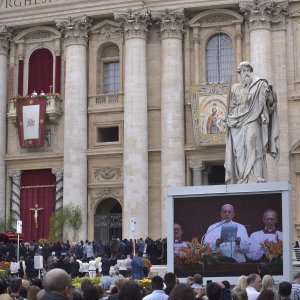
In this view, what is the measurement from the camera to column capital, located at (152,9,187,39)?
42688 mm

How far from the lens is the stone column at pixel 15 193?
44.8 m

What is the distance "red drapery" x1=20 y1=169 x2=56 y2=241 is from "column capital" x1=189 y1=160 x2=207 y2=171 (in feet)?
26.9

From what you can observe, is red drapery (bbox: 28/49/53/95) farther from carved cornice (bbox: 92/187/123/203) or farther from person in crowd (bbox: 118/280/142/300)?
person in crowd (bbox: 118/280/142/300)

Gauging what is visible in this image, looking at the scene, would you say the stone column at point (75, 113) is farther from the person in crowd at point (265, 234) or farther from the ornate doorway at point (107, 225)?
the person in crowd at point (265, 234)

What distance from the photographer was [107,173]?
43.7 metres

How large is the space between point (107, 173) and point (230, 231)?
26373 millimetres

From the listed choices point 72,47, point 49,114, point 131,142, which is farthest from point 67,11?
point 131,142

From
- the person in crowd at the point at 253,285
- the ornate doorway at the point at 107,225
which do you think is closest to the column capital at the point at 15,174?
the ornate doorway at the point at 107,225

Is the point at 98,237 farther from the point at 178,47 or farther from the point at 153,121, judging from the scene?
the point at 178,47

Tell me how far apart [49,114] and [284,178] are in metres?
13.8

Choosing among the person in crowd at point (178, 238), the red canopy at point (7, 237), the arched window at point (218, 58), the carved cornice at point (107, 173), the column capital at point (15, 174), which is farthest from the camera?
the column capital at point (15, 174)

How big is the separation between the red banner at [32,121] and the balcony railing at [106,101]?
2.74 meters

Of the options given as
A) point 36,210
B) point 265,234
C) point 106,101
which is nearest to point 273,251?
point 265,234

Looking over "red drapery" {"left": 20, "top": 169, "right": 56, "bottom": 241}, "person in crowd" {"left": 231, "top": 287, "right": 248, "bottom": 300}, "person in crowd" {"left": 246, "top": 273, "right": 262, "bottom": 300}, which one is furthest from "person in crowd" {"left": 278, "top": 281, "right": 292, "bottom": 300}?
"red drapery" {"left": 20, "top": 169, "right": 56, "bottom": 241}
